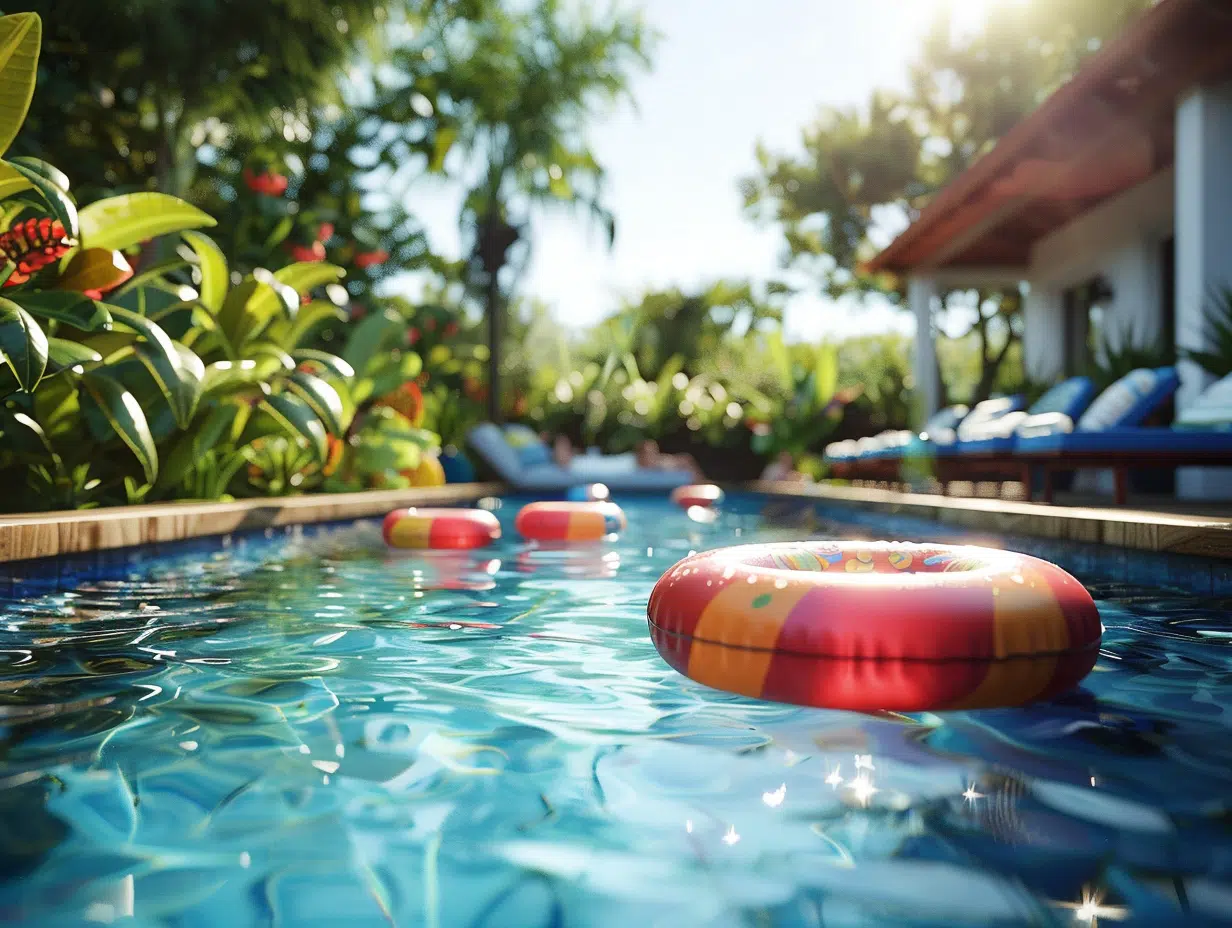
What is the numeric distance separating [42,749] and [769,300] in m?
23.1

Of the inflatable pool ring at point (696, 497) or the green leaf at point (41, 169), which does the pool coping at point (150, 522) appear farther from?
the inflatable pool ring at point (696, 497)

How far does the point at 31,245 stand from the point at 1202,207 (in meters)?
6.76

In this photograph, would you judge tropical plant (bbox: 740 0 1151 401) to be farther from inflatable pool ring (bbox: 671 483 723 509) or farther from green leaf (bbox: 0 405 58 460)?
green leaf (bbox: 0 405 58 460)

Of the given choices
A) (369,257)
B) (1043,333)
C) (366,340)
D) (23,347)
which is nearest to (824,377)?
(1043,333)

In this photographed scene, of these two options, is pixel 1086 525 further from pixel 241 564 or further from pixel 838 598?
pixel 241 564

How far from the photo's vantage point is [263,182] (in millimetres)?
9219

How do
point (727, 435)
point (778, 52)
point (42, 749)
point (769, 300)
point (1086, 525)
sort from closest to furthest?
point (42, 749)
point (1086, 525)
point (727, 435)
point (778, 52)
point (769, 300)

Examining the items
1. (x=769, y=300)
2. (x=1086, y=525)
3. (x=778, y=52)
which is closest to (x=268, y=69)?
(x=1086, y=525)

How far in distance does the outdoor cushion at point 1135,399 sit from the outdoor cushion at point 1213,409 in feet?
2.45

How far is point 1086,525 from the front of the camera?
4637mm

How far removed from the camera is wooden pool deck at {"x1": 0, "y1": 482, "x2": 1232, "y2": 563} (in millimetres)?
3818

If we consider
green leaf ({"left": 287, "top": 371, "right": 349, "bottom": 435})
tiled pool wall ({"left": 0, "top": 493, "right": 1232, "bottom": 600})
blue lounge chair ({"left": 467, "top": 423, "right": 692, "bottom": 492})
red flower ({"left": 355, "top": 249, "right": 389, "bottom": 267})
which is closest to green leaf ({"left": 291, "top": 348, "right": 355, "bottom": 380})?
green leaf ({"left": 287, "top": 371, "right": 349, "bottom": 435})

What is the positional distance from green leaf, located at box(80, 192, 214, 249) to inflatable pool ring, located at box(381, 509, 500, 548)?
1953 millimetres

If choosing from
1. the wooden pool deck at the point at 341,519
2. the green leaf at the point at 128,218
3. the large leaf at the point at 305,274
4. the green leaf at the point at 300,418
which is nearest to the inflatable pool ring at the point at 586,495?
the wooden pool deck at the point at 341,519
